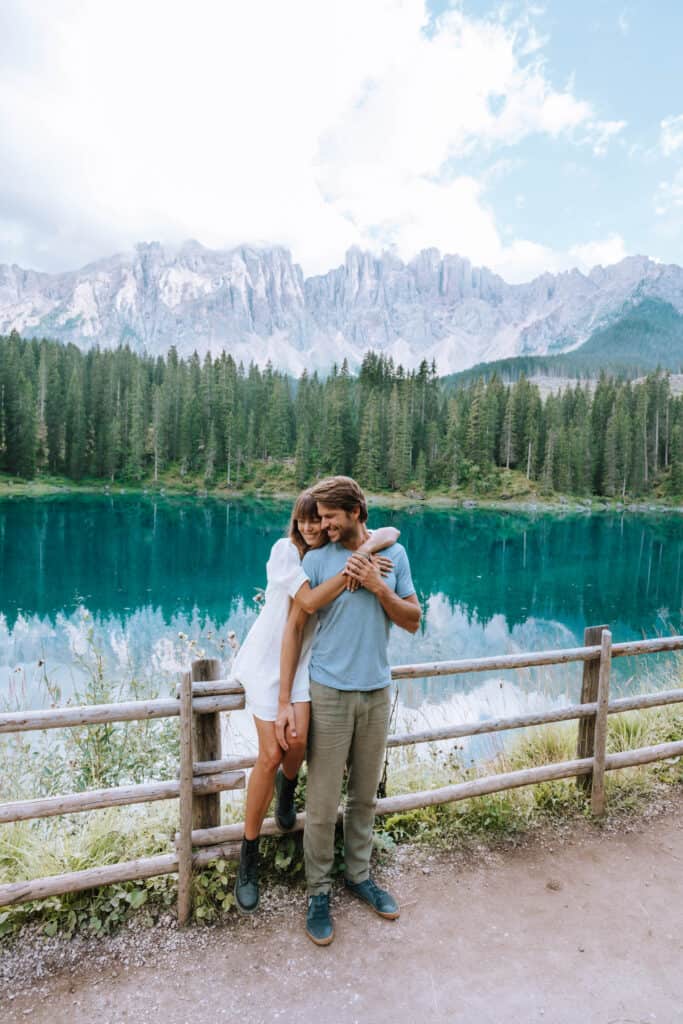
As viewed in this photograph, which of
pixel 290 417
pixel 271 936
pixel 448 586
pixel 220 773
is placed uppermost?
pixel 290 417

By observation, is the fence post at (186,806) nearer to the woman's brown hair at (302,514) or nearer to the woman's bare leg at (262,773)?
the woman's bare leg at (262,773)

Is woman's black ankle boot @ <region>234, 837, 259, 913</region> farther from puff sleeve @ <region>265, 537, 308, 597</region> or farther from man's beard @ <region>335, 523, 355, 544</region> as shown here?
man's beard @ <region>335, 523, 355, 544</region>

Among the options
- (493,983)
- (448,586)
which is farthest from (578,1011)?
(448,586)

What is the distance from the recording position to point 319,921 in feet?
10.5

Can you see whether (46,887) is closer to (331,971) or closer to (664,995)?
(331,971)

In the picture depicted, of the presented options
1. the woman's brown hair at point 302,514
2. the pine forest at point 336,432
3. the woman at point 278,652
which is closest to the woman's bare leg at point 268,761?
the woman at point 278,652

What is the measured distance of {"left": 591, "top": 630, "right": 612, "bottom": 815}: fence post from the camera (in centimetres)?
450

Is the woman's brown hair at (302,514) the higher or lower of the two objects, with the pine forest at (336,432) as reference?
lower

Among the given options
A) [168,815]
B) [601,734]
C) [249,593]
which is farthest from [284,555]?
[249,593]

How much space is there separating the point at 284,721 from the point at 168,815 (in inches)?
74.4

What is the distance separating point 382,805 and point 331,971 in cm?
109

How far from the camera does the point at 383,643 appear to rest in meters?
3.25

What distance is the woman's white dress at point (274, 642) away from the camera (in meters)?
3.07

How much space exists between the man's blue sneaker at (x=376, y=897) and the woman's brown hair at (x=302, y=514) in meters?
1.95
